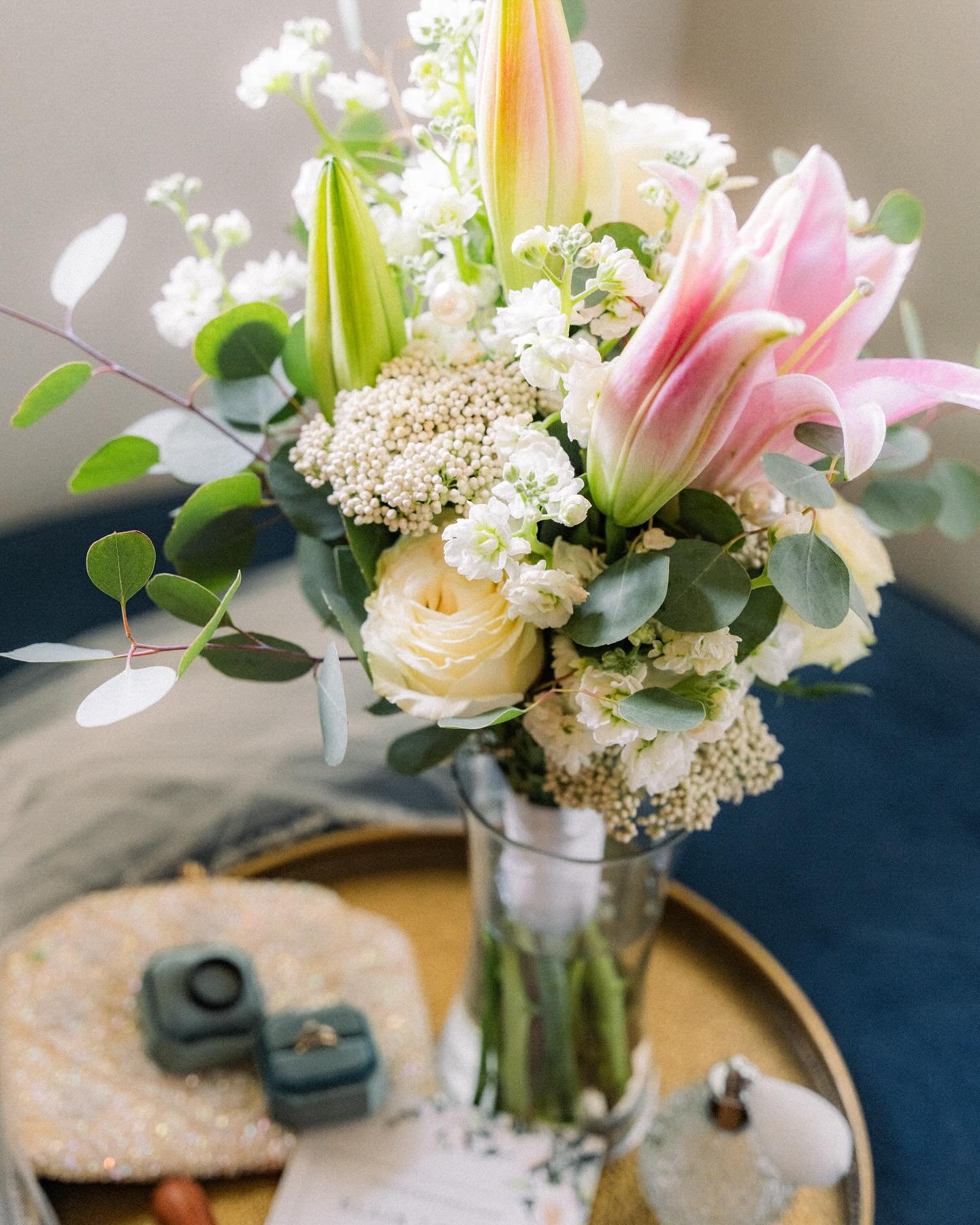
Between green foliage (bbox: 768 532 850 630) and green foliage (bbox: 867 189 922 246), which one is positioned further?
green foliage (bbox: 867 189 922 246)

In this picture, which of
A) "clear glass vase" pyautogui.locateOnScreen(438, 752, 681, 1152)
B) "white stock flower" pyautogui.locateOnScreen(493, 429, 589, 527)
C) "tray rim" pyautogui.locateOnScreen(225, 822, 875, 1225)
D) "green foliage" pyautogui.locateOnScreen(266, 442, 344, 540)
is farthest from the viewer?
"tray rim" pyautogui.locateOnScreen(225, 822, 875, 1225)

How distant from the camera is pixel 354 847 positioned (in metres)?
0.92

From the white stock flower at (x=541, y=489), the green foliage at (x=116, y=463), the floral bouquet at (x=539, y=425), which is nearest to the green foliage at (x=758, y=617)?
the floral bouquet at (x=539, y=425)

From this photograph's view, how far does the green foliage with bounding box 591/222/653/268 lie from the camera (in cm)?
48

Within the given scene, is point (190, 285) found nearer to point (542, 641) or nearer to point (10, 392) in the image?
point (542, 641)

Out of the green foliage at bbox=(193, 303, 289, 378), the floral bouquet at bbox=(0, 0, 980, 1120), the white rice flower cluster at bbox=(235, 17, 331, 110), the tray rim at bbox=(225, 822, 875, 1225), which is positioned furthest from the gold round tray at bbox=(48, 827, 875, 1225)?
the white rice flower cluster at bbox=(235, 17, 331, 110)

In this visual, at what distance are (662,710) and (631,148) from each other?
248 mm

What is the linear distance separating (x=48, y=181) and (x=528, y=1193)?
80 cm

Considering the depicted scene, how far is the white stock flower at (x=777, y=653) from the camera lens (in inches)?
19.7

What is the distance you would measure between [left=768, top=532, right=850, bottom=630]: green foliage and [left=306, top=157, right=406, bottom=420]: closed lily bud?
201 mm

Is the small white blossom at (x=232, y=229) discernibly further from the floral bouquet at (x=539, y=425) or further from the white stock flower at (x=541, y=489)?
the white stock flower at (x=541, y=489)

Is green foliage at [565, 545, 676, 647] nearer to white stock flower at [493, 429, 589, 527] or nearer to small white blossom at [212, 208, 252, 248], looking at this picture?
white stock flower at [493, 429, 589, 527]

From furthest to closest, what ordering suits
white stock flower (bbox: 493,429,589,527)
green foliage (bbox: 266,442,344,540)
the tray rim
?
the tray rim < green foliage (bbox: 266,442,344,540) < white stock flower (bbox: 493,429,589,527)

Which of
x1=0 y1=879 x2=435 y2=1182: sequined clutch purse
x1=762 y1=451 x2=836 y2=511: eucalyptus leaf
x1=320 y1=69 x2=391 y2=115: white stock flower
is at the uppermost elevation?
x1=320 y1=69 x2=391 y2=115: white stock flower
